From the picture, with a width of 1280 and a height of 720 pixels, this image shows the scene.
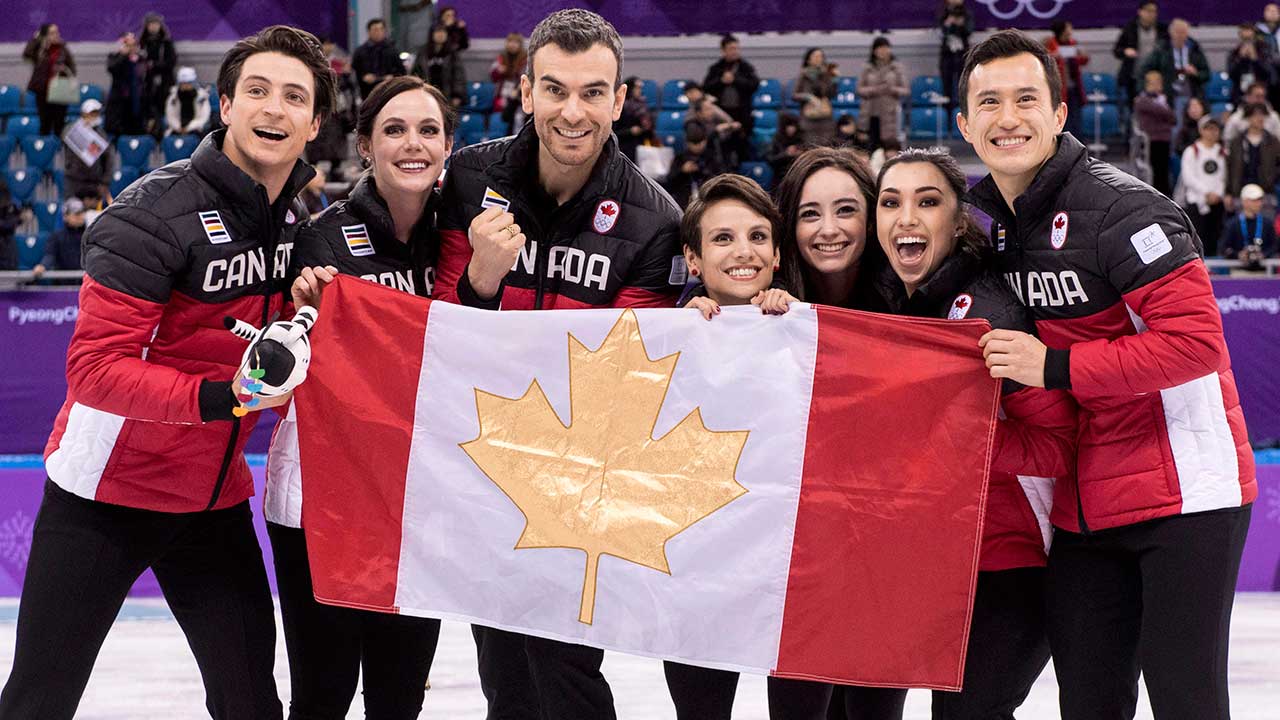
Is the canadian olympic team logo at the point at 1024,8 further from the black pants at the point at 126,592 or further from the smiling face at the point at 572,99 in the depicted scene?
the black pants at the point at 126,592

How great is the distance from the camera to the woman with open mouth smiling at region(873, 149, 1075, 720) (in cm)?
321

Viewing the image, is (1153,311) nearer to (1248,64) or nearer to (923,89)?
(1248,64)

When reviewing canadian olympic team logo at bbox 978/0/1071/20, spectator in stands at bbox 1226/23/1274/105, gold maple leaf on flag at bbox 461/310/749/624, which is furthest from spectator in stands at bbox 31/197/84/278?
spectator in stands at bbox 1226/23/1274/105

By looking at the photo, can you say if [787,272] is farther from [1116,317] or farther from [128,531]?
[128,531]

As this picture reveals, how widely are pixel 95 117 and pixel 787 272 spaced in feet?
38.1

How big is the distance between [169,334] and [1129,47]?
13.3m

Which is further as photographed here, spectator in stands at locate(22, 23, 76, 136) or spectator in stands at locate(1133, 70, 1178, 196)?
spectator in stands at locate(22, 23, 76, 136)

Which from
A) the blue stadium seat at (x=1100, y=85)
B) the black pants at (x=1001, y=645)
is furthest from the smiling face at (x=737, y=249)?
the blue stadium seat at (x=1100, y=85)

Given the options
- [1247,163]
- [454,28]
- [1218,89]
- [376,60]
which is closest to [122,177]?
[376,60]

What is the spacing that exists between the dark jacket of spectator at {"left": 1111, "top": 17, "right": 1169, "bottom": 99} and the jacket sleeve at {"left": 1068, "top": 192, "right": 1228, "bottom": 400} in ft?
39.8

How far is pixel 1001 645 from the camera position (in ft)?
10.8

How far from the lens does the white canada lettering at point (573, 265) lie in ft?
11.6

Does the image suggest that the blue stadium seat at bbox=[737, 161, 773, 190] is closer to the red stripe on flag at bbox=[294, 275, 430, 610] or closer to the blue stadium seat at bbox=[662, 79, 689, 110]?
the blue stadium seat at bbox=[662, 79, 689, 110]

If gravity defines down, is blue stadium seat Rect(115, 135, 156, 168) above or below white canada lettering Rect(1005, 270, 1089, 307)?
above
